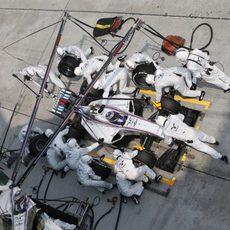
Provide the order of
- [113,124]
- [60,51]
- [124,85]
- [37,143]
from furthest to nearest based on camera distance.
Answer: [60,51], [37,143], [124,85], [113,124]

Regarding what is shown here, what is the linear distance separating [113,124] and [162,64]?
2.39m

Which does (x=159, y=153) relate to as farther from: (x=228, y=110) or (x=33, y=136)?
(x=33, y=136)

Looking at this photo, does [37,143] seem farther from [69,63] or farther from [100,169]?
[69,63]

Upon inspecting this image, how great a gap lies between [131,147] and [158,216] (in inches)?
72.2

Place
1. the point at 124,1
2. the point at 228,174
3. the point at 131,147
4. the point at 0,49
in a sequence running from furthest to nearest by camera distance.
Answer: the point at 0,49
the point at 124,1
the point at 131,147
the point at 228,174

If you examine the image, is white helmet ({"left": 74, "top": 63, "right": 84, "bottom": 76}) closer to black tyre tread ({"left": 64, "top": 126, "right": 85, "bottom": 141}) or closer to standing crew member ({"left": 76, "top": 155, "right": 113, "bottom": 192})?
black tyre tread ({"left": 64, "top": 126, "right": 85, "bottom": 141})

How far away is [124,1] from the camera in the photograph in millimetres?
12180

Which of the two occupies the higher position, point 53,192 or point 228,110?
point 228,110

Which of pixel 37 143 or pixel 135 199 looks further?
pixel 37 143

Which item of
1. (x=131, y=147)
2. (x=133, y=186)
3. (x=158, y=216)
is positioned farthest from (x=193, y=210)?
(x=131, y=147)

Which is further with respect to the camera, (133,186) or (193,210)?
(133,186)

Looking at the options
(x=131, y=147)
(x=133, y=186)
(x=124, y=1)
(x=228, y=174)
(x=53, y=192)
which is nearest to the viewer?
(x=228, y=174)

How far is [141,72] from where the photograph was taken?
934 centimetres

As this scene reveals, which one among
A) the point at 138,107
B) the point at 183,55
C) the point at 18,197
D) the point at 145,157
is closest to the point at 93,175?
the point at 145,157
